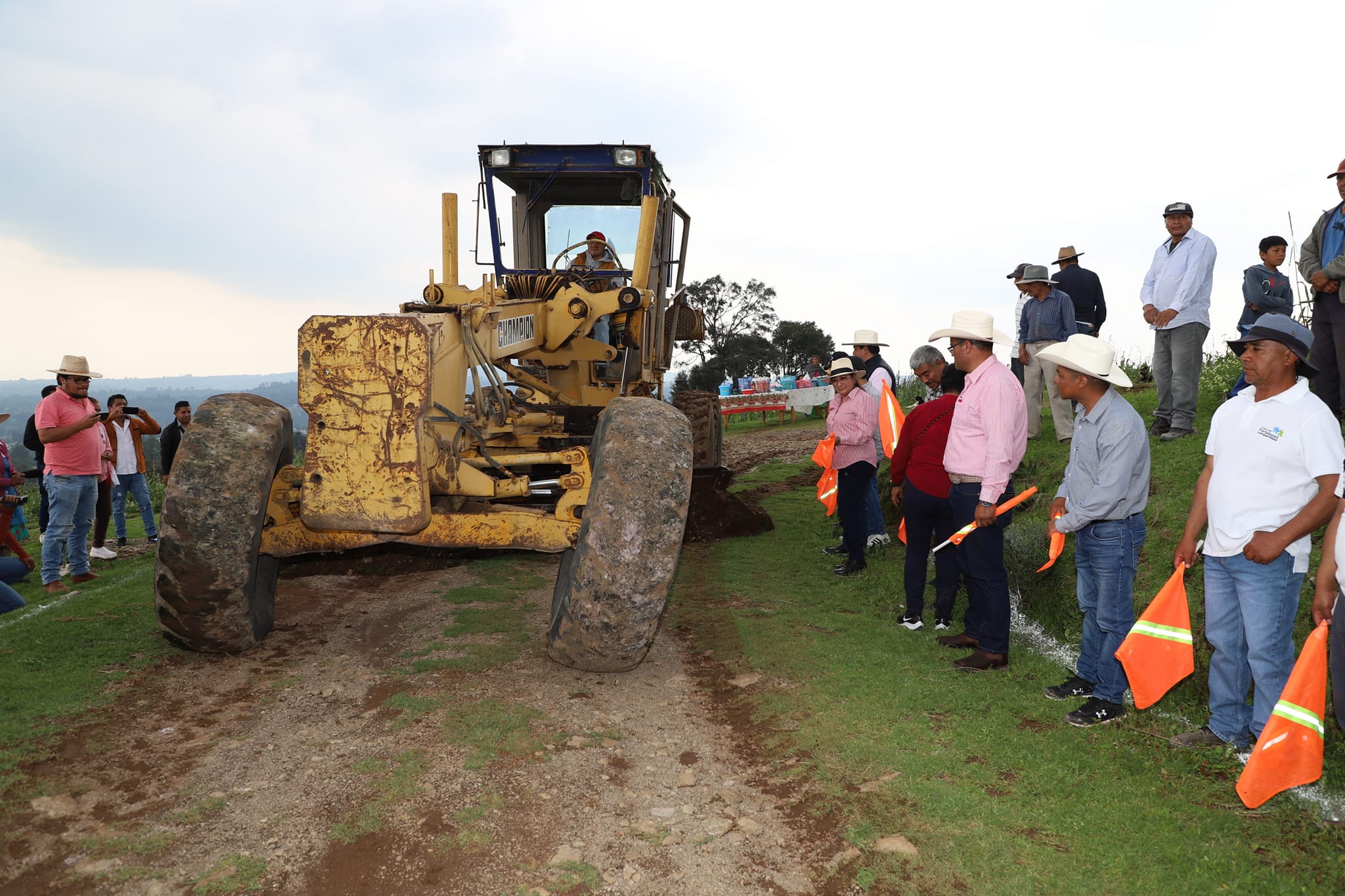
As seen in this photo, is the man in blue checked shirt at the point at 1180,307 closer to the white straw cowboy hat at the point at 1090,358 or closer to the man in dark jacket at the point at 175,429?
the white straw cowboy hat at the point at 1090,358

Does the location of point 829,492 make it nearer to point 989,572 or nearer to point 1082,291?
point 1082,291

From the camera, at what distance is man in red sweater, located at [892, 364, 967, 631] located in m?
6.15

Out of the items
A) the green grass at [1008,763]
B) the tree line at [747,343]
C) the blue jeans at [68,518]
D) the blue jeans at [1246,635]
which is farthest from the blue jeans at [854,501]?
the tree line at [747,343]

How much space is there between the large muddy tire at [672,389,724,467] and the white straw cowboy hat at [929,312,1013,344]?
15.3 feet

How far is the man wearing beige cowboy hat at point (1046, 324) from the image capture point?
26.8ft

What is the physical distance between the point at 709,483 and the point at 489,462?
178 inches

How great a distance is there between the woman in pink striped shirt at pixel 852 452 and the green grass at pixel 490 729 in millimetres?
3977

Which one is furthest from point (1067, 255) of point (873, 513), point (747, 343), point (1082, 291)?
point (747, 343)

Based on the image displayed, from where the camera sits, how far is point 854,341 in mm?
8688

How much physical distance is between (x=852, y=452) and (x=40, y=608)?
6383 mm

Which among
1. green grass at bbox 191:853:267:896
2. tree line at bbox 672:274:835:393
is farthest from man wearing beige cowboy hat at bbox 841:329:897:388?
tree line at bbox 672:274:835:393

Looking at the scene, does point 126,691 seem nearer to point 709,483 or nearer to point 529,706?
point 529,706

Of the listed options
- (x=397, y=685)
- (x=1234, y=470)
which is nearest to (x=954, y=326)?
(x=1234, y=470)

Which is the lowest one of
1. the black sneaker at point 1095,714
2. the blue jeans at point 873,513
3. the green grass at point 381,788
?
the black sneaker at point 1095,714
